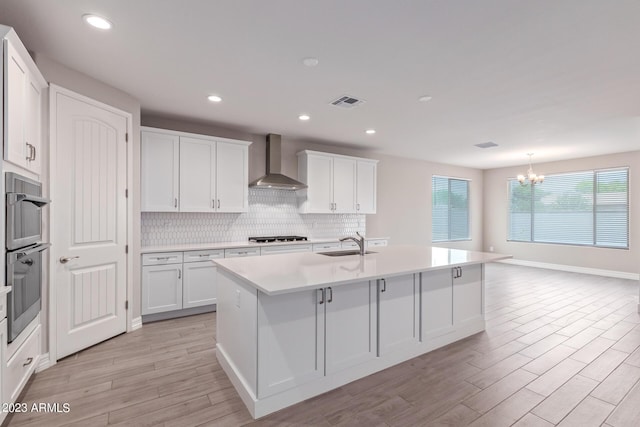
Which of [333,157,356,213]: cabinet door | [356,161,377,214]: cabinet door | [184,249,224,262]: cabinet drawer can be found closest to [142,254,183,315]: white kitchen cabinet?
[184,249,224,262]: cabinet drawer

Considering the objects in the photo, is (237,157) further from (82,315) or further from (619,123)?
(619,123)

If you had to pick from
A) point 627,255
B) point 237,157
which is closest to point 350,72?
point 237,157

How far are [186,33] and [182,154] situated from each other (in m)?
2.11

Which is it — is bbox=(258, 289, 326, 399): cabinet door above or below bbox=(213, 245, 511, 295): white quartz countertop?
below

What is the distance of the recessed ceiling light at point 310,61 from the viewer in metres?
2.66

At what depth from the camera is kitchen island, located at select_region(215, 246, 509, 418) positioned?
2.04 meters

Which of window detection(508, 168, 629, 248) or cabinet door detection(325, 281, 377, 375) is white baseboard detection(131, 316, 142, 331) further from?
window detection(508, 168, 629, 248)

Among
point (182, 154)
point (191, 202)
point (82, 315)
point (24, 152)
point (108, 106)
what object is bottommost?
point (82, 315)

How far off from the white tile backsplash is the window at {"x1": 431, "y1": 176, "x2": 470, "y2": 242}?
2.62 meters

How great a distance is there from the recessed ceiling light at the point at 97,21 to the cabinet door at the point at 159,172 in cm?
179

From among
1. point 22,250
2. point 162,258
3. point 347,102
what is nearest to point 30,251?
point 22,250

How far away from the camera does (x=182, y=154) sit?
416cm

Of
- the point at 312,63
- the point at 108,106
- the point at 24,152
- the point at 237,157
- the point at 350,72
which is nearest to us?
the point at 24,152

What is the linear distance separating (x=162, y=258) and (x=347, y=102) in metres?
2.93
